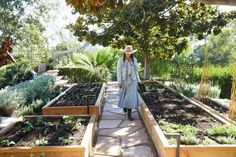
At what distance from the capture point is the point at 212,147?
5.03 m

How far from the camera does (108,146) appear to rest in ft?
20.1

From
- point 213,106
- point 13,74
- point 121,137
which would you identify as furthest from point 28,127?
point 13,74

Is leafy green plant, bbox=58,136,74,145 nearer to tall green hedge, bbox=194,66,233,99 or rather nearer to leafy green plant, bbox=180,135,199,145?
leafy green plant, bbox=180,135,199,145

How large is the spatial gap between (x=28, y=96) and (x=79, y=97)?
1483 millimetres

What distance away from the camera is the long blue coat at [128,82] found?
317 inches

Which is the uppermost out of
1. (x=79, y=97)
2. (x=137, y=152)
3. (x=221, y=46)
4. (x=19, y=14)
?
(x=19, y=14)

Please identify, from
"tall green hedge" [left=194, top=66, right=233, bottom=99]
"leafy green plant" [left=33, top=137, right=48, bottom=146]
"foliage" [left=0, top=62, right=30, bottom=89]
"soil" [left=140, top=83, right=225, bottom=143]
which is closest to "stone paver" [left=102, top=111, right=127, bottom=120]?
"soil" [left=140, top=83, right=225, bottom=143]

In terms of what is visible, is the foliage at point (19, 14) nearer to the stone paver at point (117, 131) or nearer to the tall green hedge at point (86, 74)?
the tall green hedge at point (86, 74)

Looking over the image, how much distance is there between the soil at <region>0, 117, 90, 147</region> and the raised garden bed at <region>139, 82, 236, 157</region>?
1.28m

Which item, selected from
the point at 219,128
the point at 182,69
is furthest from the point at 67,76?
the point at 219,128

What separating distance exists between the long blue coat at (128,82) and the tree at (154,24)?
2.27m

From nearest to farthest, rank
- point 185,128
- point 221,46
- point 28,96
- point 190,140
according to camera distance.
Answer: point 190,140, point 185,128, point 28,96, point 221,46

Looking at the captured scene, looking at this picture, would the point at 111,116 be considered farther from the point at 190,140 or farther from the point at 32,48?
the point at 32,48

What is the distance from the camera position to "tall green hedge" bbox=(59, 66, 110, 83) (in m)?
14.4
